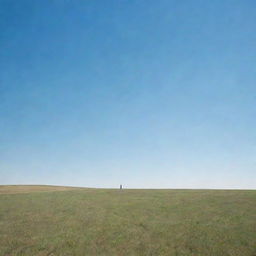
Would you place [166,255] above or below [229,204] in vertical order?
below

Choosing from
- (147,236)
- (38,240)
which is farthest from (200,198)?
(38,240)

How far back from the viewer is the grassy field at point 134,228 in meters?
14.5

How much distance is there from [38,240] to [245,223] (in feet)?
48.9

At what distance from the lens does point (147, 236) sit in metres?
16.5

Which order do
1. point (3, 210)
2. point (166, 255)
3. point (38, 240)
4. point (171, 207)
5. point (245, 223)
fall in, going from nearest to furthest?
point (166, 255) < point (38, 240) < point (245, 223) < point (171, 207) < point (3, 210)

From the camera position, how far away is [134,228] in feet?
59.3

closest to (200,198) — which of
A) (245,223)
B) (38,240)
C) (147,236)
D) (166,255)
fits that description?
(245,223)

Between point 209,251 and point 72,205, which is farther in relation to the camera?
point 72,205

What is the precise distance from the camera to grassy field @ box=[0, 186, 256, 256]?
14.5 m

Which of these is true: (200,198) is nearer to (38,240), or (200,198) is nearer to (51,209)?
(51,209)

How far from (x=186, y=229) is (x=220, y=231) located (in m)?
2.29

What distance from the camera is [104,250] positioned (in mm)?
14516

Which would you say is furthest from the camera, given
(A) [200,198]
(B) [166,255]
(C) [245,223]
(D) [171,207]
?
(A) [200,198]

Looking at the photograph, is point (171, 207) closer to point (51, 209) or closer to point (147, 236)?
point (147, 236)
